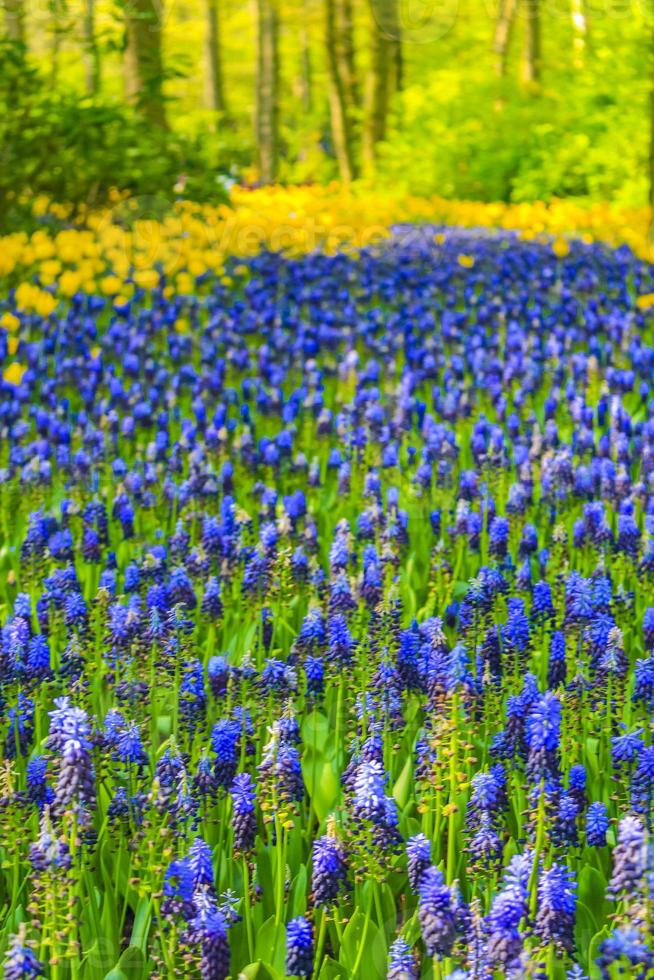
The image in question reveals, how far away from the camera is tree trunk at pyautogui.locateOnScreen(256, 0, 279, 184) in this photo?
79.4 ft

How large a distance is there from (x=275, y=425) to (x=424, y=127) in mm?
16687

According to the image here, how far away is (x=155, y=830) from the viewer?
233 cm

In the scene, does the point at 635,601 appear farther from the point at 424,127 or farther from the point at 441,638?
the point at 424,127

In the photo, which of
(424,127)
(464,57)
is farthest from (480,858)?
(464,57)

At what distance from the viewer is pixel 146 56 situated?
550 inches

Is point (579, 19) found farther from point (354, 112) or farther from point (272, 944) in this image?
point (272, 944)

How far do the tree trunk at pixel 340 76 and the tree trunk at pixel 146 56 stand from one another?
32.7 feet

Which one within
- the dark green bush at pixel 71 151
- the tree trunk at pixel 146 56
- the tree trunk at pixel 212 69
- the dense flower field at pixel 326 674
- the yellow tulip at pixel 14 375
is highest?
the tree trunk at pixel 212 69

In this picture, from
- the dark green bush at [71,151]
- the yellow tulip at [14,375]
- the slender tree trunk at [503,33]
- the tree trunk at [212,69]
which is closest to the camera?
the yellow tulip at [14,375]

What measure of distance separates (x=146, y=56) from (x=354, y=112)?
11.3m

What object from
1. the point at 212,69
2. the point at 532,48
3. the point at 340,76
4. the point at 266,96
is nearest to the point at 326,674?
the point at 266,96

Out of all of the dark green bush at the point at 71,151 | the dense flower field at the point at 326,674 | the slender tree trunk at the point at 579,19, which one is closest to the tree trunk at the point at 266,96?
the slender tree trunk at the point at 579,19

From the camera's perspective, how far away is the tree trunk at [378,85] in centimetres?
2250

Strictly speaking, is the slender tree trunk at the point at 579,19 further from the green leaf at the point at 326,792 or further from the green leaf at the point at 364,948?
the green leaf at the point at 364,948
